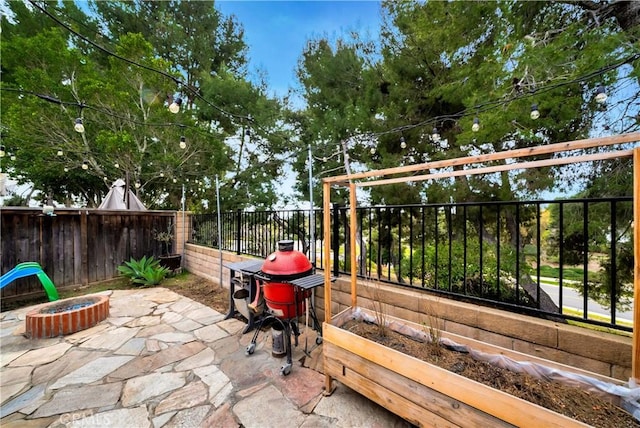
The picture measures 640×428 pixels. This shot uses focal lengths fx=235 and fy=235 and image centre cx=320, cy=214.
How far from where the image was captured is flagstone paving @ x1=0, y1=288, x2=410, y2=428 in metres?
1.61

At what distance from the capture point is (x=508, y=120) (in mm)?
3350

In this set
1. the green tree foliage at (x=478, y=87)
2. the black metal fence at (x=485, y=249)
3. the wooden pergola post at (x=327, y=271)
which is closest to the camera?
the wooden pergola post at (x=327, y=271)

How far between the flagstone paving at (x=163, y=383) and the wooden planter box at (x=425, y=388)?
30cm

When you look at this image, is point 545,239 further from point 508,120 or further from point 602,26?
point 602,26

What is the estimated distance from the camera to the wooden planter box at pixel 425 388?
1083 mm

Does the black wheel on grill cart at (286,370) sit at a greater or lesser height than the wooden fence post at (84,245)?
lesser

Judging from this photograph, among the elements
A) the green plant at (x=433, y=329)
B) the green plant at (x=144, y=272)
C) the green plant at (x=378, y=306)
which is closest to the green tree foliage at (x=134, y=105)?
the green plant at (x=144, y=272)

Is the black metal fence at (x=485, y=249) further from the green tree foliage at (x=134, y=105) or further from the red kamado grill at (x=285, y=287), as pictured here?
the green tree foliage at (x=134, y=105)

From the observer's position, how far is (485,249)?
363 centimetres

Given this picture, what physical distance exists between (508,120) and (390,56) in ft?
9.75

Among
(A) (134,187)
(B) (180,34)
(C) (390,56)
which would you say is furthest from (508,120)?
(B) (180,34)

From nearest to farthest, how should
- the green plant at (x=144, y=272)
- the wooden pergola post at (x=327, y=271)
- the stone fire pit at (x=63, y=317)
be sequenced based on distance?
the wooden pergola post at (x=327, y=271)
the stone fire pit at (x=63, y=317)
the green plant at (x=144, y=272)

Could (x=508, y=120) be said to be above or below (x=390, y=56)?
below

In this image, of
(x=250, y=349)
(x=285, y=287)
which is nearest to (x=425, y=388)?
(x=285, y=287)
